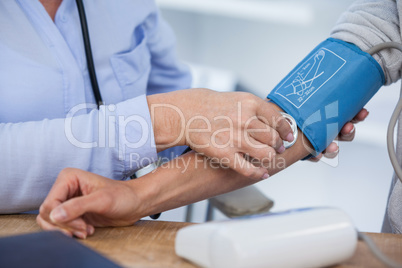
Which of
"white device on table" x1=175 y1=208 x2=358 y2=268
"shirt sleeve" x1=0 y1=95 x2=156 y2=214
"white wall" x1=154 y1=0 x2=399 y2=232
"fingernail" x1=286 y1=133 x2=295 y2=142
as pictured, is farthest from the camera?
"white wall" x1=154 y1=0 x2=399 y2=232

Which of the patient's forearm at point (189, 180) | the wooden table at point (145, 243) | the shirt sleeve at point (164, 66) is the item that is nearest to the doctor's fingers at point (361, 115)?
the patient's forearm at point (189, 180)

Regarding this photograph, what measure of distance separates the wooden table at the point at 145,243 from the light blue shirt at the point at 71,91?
8cm

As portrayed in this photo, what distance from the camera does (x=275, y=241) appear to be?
51 cm

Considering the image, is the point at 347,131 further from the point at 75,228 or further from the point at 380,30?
the point at 75,228

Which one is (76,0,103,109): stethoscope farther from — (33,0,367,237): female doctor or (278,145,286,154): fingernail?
(278,145,286,154): fingernail

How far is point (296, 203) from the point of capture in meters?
2.45

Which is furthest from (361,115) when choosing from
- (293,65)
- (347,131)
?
(293,65)

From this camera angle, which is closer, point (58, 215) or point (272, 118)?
point (58, 215)

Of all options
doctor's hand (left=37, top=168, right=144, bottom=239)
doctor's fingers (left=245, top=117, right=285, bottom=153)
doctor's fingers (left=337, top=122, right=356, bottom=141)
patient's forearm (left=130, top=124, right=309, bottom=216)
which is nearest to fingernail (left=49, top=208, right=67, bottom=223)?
doctor's hand (left=37, top=168, right=144, bottom=239)

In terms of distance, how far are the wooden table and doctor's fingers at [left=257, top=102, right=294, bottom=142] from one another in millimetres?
240

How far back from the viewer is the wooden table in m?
0.57

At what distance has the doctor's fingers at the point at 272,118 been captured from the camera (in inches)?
32.0

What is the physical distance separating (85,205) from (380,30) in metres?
0.66

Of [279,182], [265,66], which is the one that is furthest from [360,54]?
[265,66]
